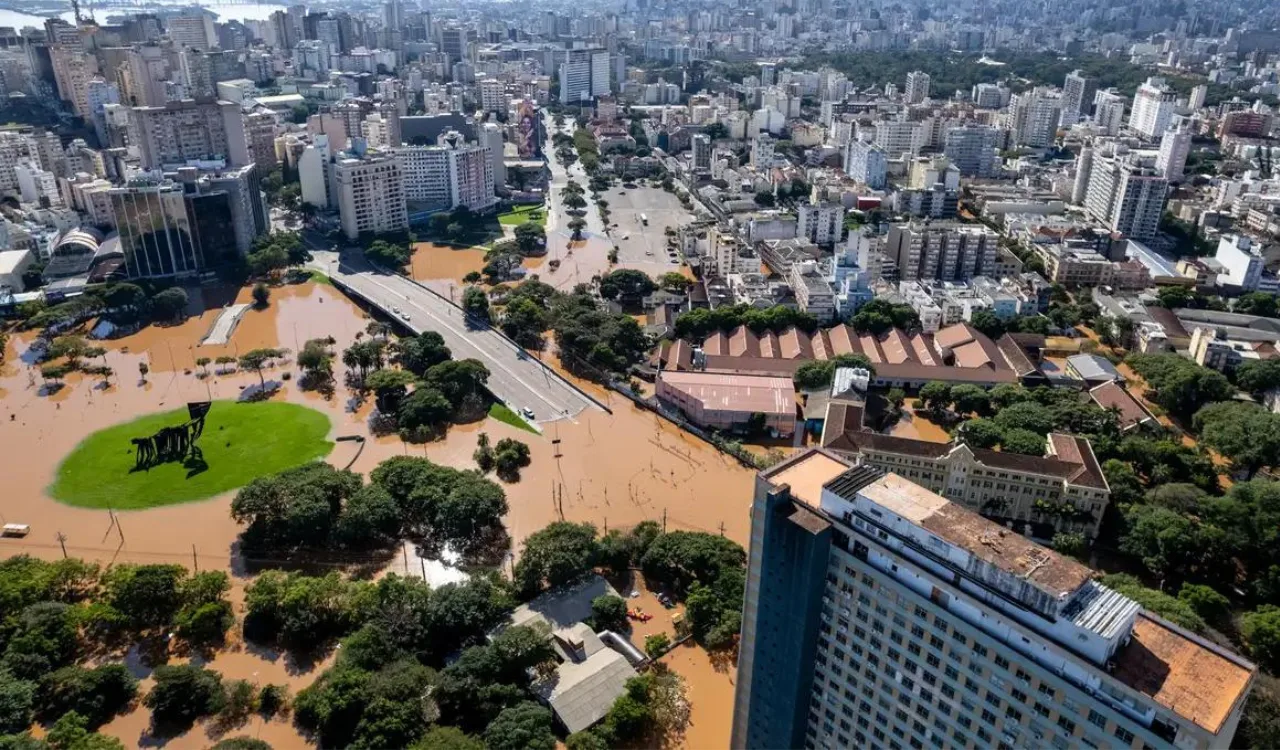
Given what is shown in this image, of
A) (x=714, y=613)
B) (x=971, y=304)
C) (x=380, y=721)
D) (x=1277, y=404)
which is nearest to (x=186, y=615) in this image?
(x=380, y=721)

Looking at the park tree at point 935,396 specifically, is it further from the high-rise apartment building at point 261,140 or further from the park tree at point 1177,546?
the high-rise apartment building at point 261,140

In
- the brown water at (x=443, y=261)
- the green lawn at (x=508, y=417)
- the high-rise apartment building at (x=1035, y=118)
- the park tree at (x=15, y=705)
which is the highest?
the high-rise apartment building at (x=1035, y=118)

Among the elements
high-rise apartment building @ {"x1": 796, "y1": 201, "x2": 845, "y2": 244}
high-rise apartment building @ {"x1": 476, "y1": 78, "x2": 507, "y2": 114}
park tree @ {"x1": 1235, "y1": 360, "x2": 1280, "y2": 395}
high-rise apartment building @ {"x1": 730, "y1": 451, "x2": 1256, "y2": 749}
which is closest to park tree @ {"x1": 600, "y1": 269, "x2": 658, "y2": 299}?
high-rise apartment building @ {"x1": 796, "y1": 201, "x2": 845, "y2": 244}

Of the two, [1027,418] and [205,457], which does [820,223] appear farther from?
[205,457]

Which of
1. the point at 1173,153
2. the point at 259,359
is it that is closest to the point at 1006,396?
the point at 259,359

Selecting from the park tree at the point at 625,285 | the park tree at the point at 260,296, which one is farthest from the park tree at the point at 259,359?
the park tree at the point at 625,285

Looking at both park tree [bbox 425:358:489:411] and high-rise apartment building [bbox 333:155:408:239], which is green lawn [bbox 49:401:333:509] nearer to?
park tree [bbox 425:358:489:411]
